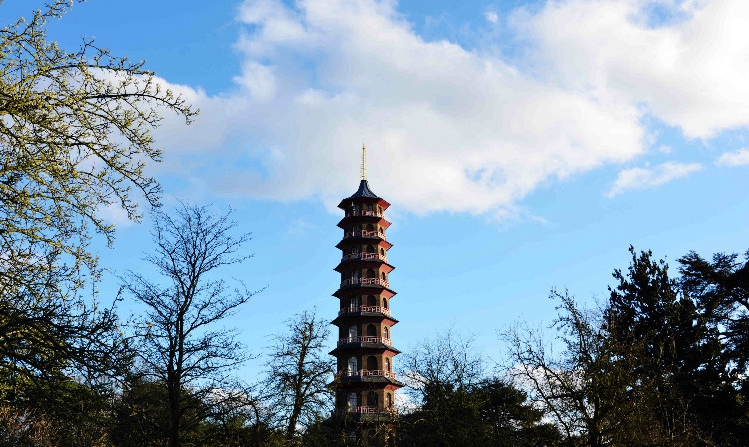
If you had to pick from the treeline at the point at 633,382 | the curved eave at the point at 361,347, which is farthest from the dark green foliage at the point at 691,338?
the curved eave at the point at 361,347

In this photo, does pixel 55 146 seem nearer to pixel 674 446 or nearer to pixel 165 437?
pixel 165 437

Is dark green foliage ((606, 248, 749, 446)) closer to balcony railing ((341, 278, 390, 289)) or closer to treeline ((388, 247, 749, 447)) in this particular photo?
treeline ((388, 247, 749, 447))

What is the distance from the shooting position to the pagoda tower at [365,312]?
4762 cm

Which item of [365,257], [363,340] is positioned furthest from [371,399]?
[365,257]

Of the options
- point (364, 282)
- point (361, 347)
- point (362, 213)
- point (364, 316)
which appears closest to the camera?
point (361, 347)

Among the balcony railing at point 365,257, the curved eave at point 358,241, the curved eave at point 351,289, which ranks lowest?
the curved eave at point 351,289

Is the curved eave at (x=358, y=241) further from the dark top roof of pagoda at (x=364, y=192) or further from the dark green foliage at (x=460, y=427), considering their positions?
the dark green foliage at (x=460, y=427)

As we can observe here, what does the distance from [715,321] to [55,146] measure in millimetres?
37282

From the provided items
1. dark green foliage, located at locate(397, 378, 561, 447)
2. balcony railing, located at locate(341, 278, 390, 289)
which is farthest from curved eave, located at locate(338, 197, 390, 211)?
dark green foliage, located at locate(397, 378, 561, 447)

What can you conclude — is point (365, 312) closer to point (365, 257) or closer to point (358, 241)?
point (365, 257)

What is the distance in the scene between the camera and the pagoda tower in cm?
4762

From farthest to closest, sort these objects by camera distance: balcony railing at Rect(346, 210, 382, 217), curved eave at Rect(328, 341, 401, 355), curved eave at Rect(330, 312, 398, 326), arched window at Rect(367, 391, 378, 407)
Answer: balcony railing at Rect(346, 210, 382, 217), curved eave at Rect(330, 312, 398, 326), curved eave at Rect(328, 341, 401, 355), arched window at Rect(367, 391, 378, 407)

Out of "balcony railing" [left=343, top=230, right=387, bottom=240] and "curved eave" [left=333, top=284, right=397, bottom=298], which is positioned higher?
"balcony railing" [left=343, top=230, right=387, bottom=240]

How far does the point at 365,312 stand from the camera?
4950 cm
